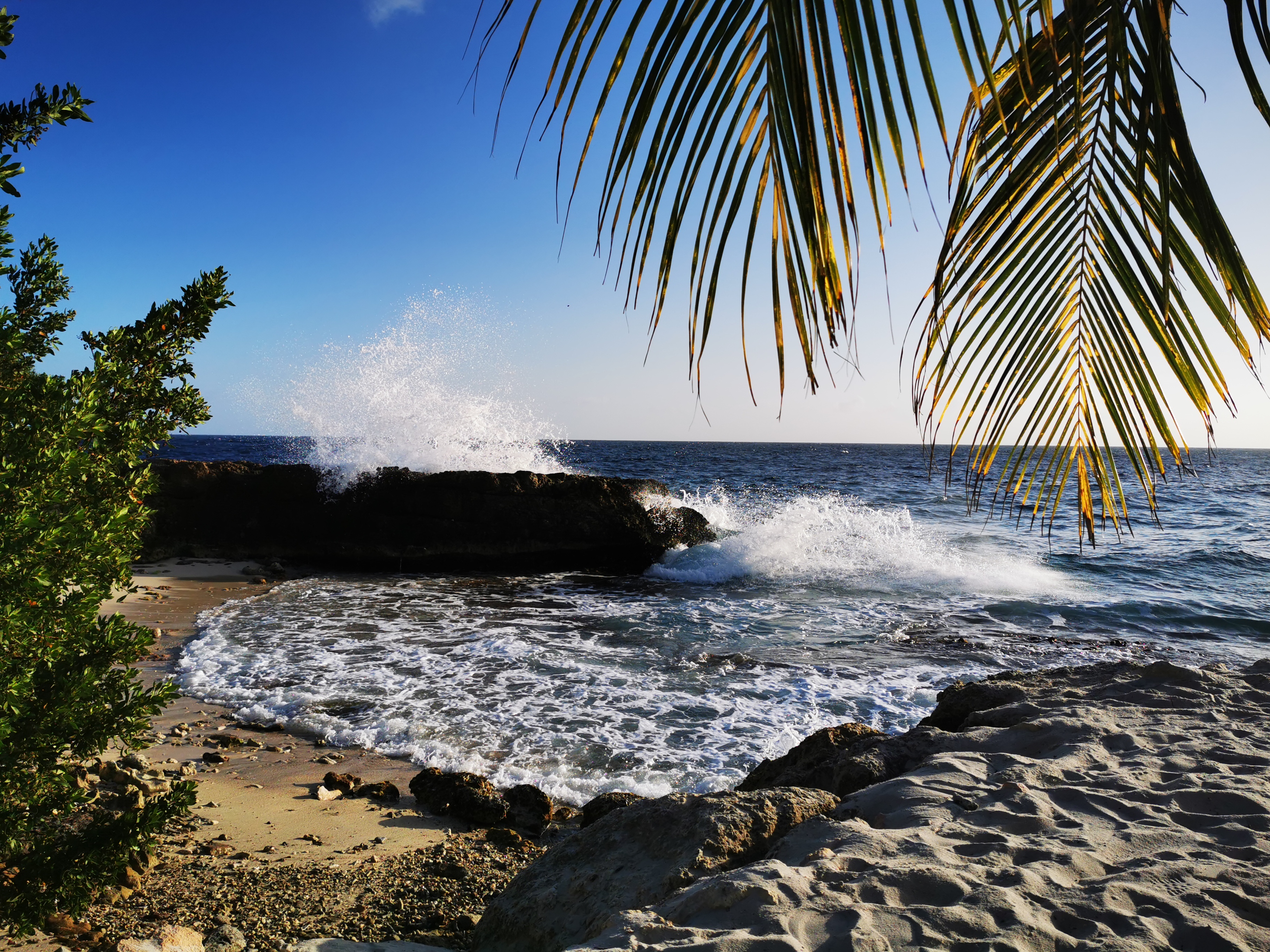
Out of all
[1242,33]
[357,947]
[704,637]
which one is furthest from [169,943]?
[704,637]

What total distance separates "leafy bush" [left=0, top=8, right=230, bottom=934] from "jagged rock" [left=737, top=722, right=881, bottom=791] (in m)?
2.33

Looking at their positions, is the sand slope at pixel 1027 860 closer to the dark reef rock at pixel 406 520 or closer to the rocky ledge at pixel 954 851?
the rocky ledge at pixel 954 851

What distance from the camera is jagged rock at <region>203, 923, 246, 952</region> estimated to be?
2.42m

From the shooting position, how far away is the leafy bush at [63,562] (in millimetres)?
1994

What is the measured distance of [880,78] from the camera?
92 centimetres

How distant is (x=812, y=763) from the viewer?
3213 millimetres

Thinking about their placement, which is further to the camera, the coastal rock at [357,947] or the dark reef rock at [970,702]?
the dark reef rock at [970,702]

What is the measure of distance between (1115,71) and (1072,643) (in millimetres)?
8286

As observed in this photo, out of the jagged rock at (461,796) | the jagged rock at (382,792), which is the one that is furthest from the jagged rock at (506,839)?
the jagged rock at (382,792)

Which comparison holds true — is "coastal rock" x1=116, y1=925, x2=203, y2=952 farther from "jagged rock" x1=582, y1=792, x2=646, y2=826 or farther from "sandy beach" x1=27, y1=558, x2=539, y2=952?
"jagged rock" x1=582, y1=792, x2=646, y2=826

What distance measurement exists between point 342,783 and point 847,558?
10.3 m

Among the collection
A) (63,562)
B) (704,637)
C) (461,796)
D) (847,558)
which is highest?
(63,562)

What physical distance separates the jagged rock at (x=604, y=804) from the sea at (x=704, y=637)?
682mm

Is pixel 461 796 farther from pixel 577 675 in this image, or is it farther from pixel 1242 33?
pixel 1242 33
